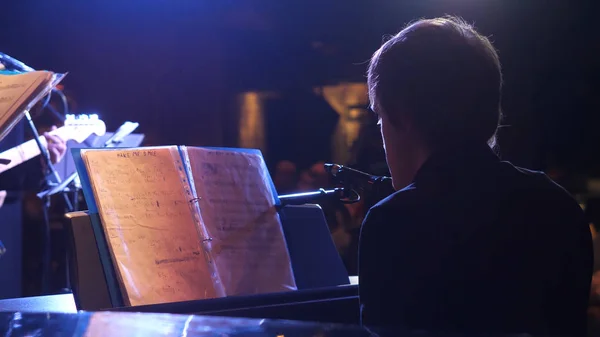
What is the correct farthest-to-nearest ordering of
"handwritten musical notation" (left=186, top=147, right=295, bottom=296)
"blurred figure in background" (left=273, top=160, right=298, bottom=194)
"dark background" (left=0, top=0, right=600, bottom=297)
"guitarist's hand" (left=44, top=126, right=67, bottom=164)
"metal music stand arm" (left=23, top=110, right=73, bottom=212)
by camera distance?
"blurred figure in background" (left=273, top=160, right=298, bottom=194) → "dark background" (left=0, top=0, right=600, bottom=297) → "guitarist's hand" (left=44, top=126, right=67, bottom=164) → "metal music stand arm" (left=23, top=110, right=73, bottom=212) → "handwritten musical notation" (left=186, top=147, right=295, bottom=296)

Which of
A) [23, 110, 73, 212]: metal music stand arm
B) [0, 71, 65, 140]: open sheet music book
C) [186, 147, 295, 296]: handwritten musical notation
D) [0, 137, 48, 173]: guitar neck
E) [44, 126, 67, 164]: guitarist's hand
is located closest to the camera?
[0, 71, 65, 140]: open sheet music book

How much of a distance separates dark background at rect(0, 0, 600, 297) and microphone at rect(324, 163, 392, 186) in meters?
3.07

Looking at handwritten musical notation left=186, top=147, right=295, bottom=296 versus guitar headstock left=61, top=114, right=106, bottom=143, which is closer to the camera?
handwritten musical notation left=186, top=147, right=295, bottom=296

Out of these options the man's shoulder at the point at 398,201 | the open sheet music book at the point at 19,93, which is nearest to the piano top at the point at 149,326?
the man's shoulder at the point at 398,201

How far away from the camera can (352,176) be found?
1.14 metres

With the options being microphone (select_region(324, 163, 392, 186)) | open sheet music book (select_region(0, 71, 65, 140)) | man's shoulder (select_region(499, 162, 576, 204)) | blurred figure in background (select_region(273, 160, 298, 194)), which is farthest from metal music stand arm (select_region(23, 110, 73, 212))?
man's shoulder (select_region(499, 162, 576, 204))

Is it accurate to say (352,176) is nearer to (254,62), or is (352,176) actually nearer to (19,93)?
(19,93)

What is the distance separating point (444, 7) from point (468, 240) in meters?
3.53

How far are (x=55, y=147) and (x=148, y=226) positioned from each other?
2489mm

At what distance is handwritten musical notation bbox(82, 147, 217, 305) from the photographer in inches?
38.9

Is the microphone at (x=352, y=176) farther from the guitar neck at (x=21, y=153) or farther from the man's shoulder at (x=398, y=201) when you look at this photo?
the guitar neck at (x=21, y=153)

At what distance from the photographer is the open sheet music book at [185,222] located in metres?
1.00

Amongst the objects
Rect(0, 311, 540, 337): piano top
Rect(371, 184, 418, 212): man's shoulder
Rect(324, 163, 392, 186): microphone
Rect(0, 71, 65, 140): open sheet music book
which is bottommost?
Rect(324, 163, 392, 186): microphone

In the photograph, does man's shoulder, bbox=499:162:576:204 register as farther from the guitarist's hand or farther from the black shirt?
the guitarist's hand
